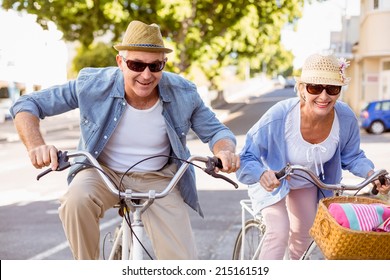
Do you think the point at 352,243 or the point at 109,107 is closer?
the point at 352,243

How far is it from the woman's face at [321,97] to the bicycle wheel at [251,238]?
75 cm

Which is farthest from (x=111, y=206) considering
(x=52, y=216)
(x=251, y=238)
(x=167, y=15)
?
(x=167, y=15)

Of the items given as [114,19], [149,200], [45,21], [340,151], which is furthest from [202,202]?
[149,200]

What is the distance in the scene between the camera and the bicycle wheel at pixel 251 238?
3422 mm

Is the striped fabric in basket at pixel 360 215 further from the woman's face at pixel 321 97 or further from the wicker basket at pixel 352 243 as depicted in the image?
the woman's face at pixel 321 97

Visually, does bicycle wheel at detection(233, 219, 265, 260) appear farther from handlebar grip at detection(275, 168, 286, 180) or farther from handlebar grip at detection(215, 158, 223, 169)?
handlebar grip at detection(215, 158, 223, 169)

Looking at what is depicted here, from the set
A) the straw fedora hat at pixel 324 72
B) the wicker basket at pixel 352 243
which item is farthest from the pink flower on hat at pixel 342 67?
the wicker basket at pixel 352 243

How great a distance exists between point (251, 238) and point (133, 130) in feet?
3.37

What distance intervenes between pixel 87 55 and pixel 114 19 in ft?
67.0

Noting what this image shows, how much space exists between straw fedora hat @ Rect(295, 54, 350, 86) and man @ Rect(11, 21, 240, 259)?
345 millimetres

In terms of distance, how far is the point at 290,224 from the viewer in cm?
324

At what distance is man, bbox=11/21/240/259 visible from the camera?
103 inches

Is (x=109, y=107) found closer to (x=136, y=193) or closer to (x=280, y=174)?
(x=136, y=193)
